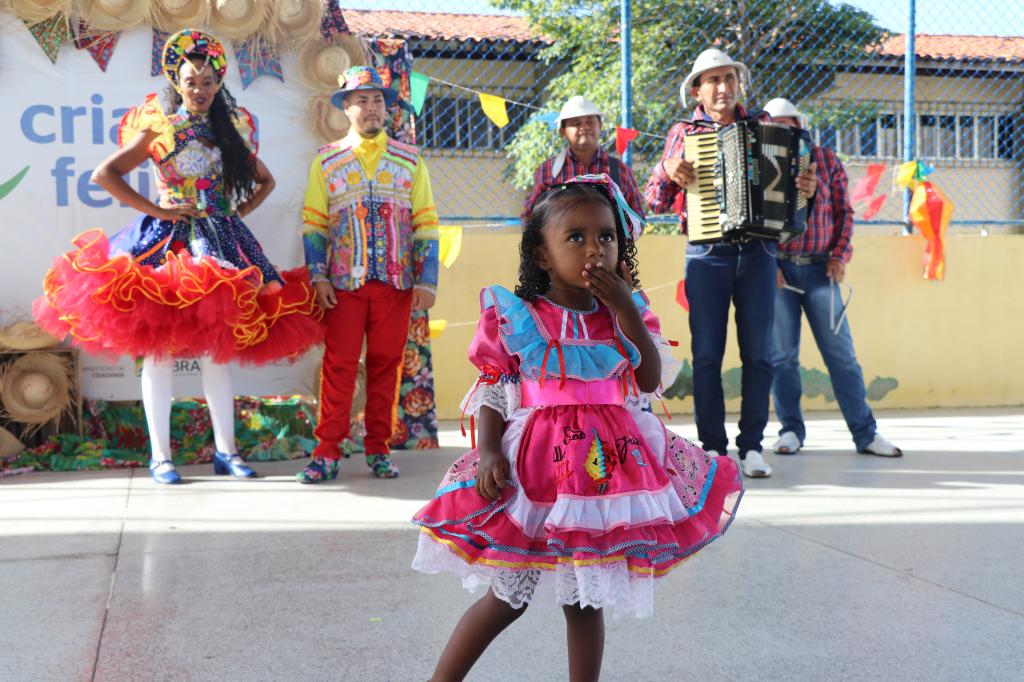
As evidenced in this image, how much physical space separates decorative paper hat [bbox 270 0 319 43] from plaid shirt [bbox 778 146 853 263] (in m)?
3.00

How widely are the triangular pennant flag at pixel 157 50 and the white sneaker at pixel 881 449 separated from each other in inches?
180

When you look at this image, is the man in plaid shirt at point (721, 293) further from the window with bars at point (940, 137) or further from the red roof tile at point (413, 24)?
the window with bars at point (940, 137)

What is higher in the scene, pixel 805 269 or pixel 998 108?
pixel 998 108

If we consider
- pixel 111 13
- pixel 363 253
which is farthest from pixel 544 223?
pixel 111 13

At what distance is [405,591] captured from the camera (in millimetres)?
3207

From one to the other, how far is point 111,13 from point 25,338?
6.08 feet

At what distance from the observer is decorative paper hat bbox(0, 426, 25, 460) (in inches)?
218

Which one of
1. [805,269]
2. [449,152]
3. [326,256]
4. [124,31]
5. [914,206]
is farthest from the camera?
[449,152]

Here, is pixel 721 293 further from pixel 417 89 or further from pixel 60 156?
pixel 60 156

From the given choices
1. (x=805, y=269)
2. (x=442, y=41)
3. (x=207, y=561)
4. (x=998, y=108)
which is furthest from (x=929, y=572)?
(x=998, y=108)

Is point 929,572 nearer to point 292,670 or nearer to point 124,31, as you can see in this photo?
point 292,670

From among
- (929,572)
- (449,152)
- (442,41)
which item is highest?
(442,41)

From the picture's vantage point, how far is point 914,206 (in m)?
8.38

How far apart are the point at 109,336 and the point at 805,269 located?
3.90m
